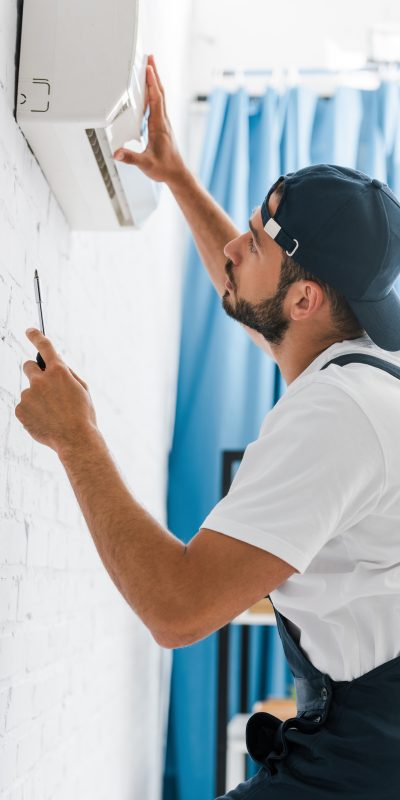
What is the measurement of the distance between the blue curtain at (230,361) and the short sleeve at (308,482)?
79.2 inches

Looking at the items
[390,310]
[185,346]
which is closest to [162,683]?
[185,346]

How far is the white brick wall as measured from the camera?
1176 millimetres

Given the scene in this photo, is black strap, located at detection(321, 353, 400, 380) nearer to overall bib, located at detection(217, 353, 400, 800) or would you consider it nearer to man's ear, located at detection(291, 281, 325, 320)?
overall bib, located at detection(217, 353, 400, 800)

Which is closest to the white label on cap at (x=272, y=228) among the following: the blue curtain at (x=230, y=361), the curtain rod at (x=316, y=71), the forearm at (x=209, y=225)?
the forearm at (x=209, y=225)

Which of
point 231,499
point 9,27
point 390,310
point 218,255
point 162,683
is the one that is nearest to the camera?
point 231,499

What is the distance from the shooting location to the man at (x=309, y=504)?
3.31 ft

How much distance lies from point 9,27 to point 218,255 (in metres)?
0.67

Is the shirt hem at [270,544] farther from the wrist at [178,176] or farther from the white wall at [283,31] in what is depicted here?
the white wall at [283,31]

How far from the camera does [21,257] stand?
1217 mm

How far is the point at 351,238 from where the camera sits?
123 cm

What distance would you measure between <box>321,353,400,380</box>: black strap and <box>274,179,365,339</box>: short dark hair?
14cm

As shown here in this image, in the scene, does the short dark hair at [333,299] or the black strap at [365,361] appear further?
the short dark hair at [333,299]

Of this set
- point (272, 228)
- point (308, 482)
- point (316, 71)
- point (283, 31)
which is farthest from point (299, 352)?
point (283, 31)

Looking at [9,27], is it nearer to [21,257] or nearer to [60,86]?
[60,86]
